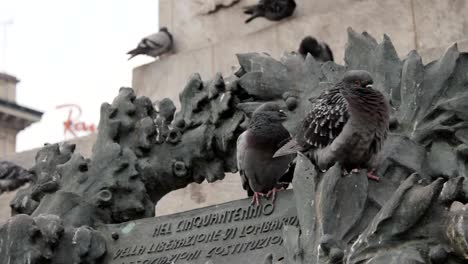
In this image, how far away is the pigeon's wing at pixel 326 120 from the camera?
4.18 metres

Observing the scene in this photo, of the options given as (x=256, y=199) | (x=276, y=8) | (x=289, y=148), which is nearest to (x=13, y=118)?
(x=276, y=8)

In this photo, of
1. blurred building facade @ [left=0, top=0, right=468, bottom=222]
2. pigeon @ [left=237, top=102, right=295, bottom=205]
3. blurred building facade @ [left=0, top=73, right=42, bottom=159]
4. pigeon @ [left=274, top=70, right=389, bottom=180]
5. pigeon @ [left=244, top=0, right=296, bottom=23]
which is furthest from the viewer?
blurred building facade @ [left=0, top=73, right=42, bottom=159]

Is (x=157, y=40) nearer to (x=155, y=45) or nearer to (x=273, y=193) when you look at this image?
(x=155, y=45)

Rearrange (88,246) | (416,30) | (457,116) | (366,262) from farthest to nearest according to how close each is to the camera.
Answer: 1. (416,30)
2. (88,246)
3. (457,116)
4. (366,262)

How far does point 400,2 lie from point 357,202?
3038mm

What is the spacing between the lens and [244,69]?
17.4ft

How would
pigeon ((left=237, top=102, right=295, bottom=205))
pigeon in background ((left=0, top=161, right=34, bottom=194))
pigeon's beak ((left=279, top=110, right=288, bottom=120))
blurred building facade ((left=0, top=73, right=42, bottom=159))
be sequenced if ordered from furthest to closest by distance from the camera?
blurred building facade ((left=0, top=73, right=42, bottom=159)), pigeon in background ((left=0, top=161, right=34, bottom=194)), pigeon's beak ((left=279, top=110, right=288, bottom=120)), pigeon ((left=237, top=102, right=295, bottom=205))

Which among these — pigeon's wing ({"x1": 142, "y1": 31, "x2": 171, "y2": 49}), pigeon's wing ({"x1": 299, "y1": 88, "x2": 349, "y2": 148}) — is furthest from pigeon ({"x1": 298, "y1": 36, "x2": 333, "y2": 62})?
pigeon's wing ({"x1": 142, "y1": 31, "x2": 171, "y2": 49})

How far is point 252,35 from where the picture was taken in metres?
7.51

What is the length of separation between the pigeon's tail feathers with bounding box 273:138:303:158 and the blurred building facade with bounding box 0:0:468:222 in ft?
5.93

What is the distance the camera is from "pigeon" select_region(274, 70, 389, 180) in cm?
408

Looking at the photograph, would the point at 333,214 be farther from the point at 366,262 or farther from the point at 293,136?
the point at 293,136

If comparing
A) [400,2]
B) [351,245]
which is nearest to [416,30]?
[400,2]

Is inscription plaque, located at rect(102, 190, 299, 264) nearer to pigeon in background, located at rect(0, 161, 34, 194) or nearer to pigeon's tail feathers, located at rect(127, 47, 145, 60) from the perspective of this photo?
pigeon in background, located at rect(0, 161, 34, 194)
